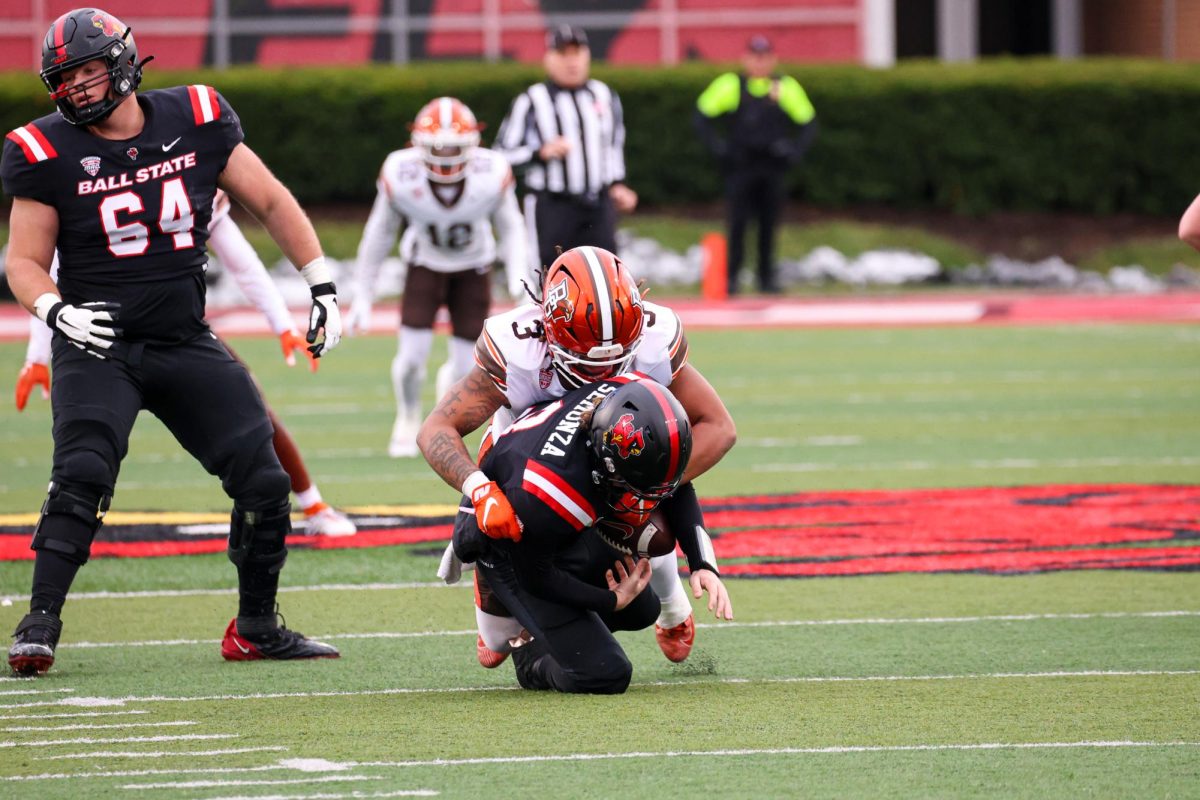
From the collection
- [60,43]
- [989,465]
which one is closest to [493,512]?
[60,43]

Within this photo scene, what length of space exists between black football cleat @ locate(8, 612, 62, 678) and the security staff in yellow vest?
13.0 metres

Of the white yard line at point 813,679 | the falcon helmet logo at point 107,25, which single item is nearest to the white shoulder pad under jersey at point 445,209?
the falcon helmet logo at point 107,25

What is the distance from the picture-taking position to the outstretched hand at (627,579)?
4.93 m

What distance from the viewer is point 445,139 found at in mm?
9641

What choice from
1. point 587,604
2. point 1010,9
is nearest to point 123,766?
point 587,604

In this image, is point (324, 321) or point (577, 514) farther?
point (324, 321)

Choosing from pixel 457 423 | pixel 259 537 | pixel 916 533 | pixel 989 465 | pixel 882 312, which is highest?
pixel 457 423

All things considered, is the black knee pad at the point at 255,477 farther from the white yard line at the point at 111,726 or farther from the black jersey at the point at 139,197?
the white yard line at the point at 111,726

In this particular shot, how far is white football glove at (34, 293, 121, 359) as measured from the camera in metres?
4.99

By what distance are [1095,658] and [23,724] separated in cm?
279

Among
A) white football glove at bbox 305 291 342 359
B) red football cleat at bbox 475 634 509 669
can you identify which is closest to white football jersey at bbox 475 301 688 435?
white football glove at bbox 305 291 342 359

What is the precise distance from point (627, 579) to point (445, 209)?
16.6ft

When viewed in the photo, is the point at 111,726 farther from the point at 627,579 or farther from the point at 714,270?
the point at 714,270

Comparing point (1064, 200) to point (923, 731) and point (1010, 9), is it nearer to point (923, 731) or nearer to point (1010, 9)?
point (1010, 9)
